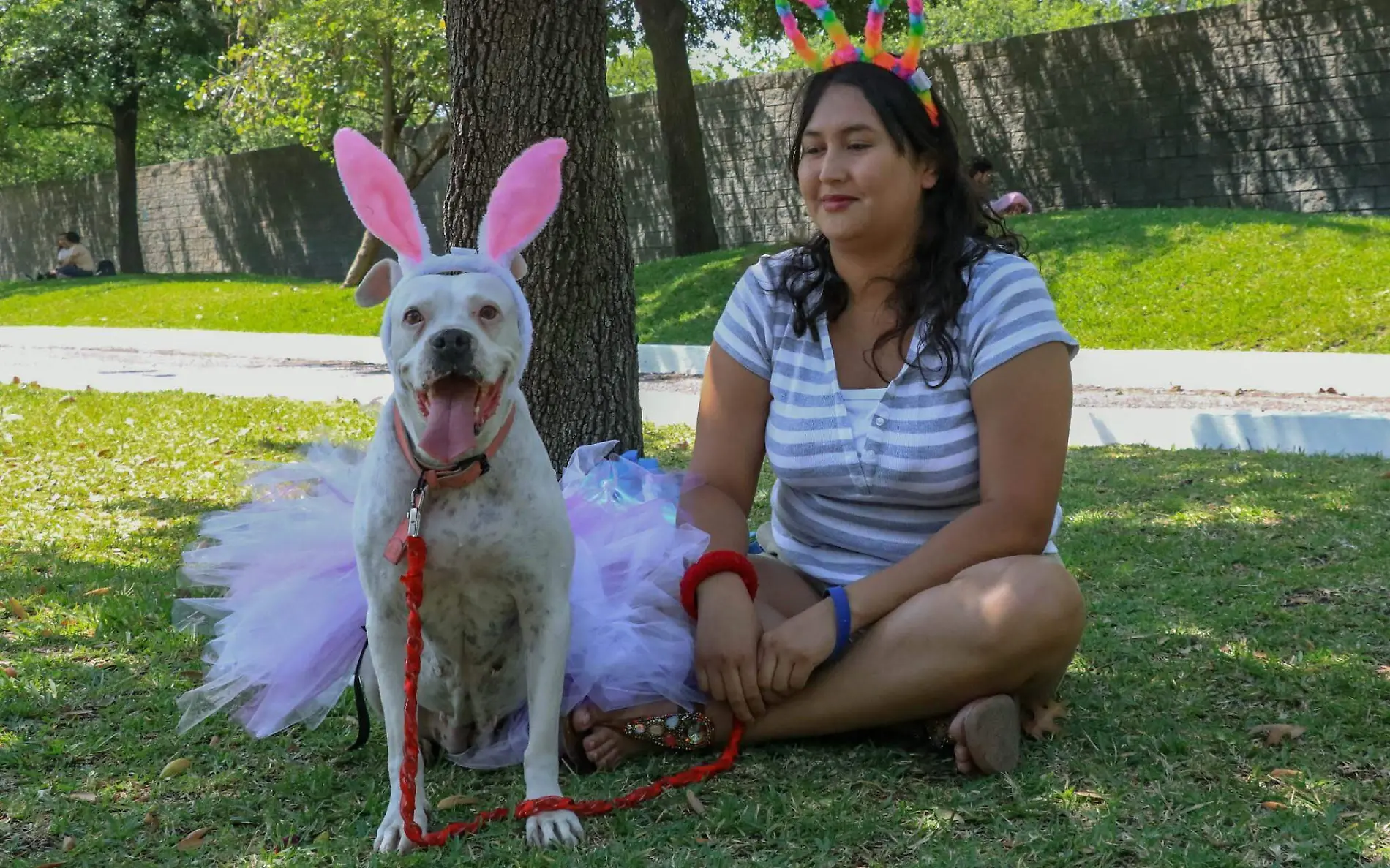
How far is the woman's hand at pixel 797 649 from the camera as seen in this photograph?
2.91 m

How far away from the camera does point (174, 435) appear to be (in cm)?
790

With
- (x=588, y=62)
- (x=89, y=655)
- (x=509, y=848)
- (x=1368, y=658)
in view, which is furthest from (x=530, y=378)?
(x=1368, y=658)

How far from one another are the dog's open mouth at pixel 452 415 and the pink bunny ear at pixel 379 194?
359mm

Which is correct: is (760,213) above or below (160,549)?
above

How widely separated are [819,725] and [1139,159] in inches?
561

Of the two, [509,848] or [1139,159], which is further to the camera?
[1139,159]

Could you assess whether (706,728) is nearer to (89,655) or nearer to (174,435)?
(89,655)

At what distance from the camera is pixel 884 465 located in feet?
10.0

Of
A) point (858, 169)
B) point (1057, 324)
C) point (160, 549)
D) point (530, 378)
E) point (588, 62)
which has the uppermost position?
point (588, 62)

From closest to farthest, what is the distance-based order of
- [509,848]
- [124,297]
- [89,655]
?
[509,848], [89,655], [124,297]

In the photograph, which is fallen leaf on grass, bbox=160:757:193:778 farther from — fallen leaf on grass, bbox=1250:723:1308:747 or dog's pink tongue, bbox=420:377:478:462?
fallen leaf on grass, bbox=1250:723:1308:747

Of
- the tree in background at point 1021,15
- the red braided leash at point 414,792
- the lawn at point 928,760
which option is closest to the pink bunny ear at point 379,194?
the red braided leash at point 414,792

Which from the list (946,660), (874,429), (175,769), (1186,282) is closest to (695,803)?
(946,660)

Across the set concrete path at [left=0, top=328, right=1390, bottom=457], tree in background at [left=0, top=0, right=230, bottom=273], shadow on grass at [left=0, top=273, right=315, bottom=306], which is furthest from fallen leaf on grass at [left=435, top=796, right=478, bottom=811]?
tree in background at [left=0, top=0, right=230, bottom=273]
